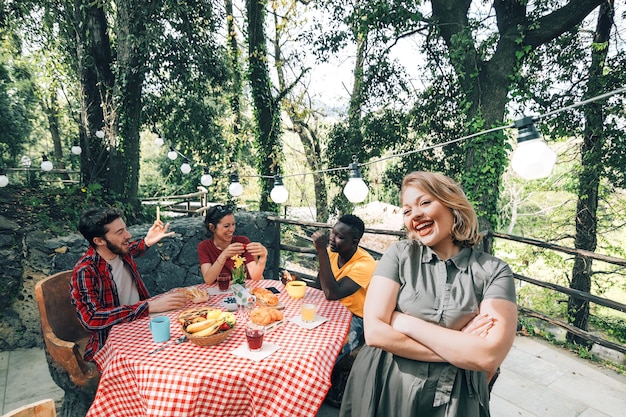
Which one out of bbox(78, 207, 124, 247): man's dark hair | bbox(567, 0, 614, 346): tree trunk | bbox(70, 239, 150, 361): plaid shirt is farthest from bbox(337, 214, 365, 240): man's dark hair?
bbox(567, 0, 614, 346): tree trunk

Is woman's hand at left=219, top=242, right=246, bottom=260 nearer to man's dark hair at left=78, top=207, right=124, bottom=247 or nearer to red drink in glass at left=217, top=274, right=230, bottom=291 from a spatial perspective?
red drink in glass at left=217, top=274, right=230, bottom=291

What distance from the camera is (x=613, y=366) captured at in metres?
3.45

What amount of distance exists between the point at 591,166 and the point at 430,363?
6350 mm

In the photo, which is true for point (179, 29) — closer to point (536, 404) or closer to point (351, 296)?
point (351, 296)

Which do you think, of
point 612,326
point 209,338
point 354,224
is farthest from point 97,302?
point 612,326

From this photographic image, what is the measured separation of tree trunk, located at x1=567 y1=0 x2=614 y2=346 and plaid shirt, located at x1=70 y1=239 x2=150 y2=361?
6.68 metres

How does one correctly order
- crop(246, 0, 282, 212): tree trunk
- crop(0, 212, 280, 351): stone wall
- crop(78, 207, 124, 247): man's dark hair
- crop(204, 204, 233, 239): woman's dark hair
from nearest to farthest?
crop(78, 207, 124, 247): man's dark hair < crop(204, 204, 233, 239): woman's dark hair < crop(0, 212, 280, 351): stone wall < crop(246, 0, 282, 212): tree trunk

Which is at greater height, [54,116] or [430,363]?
[54,116]

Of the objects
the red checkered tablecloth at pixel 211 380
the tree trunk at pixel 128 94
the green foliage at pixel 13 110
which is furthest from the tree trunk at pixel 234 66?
the red checkered tablecloth at pixel 211 380

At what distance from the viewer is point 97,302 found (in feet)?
6.79

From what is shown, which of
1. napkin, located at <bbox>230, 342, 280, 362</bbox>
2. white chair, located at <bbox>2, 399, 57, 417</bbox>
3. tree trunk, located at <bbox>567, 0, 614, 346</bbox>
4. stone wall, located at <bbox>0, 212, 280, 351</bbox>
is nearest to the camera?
white chair, located at <bbox>2, 399, 57, 417</bbox>

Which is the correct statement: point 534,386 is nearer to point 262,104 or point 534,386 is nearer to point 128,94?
point 128,94

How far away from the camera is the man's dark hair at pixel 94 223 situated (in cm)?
218

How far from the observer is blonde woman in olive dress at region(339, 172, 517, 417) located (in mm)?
1342
